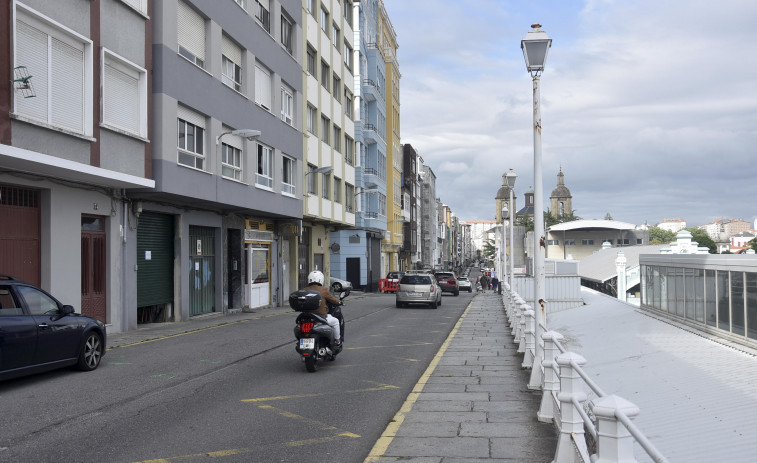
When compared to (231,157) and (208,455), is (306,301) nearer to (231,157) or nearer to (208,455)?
(208,455)

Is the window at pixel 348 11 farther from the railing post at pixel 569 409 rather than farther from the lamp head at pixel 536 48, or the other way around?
the railing post at pixel 569 409

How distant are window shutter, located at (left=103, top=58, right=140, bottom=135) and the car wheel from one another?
670cm

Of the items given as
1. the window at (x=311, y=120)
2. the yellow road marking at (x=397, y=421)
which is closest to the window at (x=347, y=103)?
the window at (x=311, y=120)

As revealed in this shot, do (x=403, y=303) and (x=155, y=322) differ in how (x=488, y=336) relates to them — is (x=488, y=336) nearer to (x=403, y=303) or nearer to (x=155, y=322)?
(x=155, y=322)

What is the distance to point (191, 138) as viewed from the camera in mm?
19578

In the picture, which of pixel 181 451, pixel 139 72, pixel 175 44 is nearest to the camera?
pixel 181 451

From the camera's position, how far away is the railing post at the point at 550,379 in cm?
698

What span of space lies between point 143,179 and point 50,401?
9.16m

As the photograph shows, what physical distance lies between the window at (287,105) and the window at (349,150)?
36.6ft

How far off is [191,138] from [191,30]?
3.28m

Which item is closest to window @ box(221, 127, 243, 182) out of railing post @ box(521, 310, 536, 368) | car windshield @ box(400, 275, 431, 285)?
car windshield @ box(400, 275, 431, 285)

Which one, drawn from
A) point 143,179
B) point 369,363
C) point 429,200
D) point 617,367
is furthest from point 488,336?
point 429,200

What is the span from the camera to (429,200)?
364ft

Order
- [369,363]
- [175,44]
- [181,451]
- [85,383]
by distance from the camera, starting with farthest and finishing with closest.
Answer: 1. [175,44]
2. [369,363]
3. [85,383]
4. [181,451]
